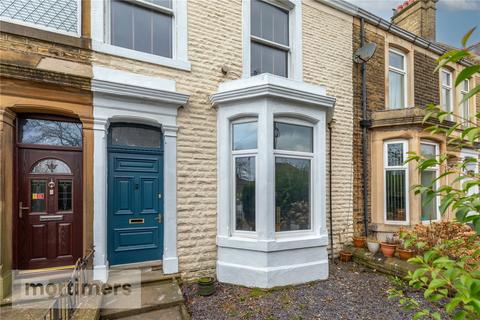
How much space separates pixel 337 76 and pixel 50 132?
254 inches

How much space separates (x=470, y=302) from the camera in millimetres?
1119

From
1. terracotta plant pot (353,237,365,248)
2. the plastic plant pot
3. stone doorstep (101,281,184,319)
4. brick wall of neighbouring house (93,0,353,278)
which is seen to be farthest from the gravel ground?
terracotta plant pot (353,237,365,248)

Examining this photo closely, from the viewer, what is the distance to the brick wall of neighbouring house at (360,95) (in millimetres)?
7449

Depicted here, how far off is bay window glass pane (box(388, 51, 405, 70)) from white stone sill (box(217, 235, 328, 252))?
5962mm

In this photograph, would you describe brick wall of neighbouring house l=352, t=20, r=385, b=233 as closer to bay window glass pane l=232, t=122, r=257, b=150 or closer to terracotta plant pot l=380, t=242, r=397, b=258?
terracotta plant pot l=380, t=242, r=397, b=258

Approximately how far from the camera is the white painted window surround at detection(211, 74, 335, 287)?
516 centimetres

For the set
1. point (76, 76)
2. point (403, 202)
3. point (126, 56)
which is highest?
point (126, 56)

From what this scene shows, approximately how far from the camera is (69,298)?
11.2 ft

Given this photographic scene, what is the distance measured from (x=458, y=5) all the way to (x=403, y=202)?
207 inches

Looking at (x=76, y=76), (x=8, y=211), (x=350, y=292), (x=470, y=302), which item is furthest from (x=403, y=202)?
(x=8, y=211)

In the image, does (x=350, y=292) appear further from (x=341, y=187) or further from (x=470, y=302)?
(x=470, y=302)

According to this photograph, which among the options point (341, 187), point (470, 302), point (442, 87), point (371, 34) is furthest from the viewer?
point (442, 87)

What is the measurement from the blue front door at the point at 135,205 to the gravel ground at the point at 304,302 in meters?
1.06

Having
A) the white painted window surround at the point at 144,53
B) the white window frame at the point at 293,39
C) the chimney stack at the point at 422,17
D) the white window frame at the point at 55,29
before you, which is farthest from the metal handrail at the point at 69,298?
the chimney stack at the point at 422,17
